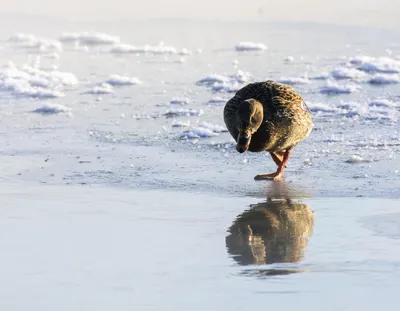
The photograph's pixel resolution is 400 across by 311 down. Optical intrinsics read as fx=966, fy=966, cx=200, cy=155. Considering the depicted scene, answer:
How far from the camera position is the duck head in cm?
824

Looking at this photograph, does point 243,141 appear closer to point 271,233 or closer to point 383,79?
point 271,233

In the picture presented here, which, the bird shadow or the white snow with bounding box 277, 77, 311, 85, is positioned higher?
the white snow with bounding box 277, 77, 311, 85

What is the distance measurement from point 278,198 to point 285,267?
7.03 feet

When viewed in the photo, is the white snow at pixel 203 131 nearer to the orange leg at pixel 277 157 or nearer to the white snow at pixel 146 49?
the orange leg at pixel 277 157

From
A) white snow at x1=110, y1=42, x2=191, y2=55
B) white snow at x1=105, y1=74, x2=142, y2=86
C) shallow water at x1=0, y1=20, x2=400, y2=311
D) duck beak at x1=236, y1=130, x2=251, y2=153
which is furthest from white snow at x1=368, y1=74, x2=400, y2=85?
duck beak at x1=236, y1=130, x2=251, y2=153

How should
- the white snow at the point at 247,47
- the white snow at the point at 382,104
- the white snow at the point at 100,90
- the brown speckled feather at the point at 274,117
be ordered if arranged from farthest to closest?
the white snow at the point at 247,47 < the white snow at the point at 100,90 < the white snow at the point at 382,104 < the brown speckled feather at the point at 274,117

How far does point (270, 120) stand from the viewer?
873 centimetres

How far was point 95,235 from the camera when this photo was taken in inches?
249

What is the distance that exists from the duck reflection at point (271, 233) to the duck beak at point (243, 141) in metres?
0.73

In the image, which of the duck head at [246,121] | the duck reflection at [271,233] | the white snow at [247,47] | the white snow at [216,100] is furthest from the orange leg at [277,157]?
the white snow at [247,47]

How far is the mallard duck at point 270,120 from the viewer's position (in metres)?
8.38

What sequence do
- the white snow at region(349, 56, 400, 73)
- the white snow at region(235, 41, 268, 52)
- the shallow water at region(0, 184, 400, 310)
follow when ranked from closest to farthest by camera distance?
the shallow water at region(0, 184, 400, 310) → the white snow at region(349, 56, 400, 73) → the white snow at region(235, 41, 268, 52)

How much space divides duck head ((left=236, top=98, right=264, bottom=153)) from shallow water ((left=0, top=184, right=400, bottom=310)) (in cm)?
55

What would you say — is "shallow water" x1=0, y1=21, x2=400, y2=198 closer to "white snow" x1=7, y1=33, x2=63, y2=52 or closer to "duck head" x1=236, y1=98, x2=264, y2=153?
"white snow" x1=7, y1=33, x2=63, y2=52
